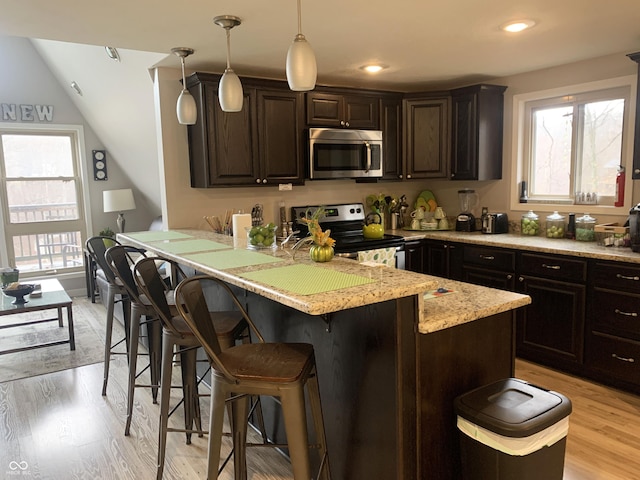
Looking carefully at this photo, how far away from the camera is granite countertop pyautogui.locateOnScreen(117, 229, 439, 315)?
151 cm

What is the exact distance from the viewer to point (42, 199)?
19.8 ft

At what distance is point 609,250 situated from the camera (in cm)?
325

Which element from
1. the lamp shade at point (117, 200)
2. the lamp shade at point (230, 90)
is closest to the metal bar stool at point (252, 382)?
the lamp shade at point (230, 90)

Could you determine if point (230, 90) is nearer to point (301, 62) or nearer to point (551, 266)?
point (301, 62)

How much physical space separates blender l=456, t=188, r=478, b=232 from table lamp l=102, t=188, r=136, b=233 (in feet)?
13.1

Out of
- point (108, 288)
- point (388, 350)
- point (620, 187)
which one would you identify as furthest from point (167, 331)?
point (620, 187)

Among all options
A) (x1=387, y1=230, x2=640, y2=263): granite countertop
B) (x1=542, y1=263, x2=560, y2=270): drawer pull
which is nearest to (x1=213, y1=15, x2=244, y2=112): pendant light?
(x1=387, y1=230, x2=640, y2=263): granite countertop

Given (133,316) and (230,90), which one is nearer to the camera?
(230,90)

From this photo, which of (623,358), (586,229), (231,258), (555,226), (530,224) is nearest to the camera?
(231,258)

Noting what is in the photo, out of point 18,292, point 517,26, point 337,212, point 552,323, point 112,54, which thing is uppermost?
point 112,54

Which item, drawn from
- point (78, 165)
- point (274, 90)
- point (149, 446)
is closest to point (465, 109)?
point (274, 90)

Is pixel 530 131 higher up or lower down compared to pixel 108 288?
higher up

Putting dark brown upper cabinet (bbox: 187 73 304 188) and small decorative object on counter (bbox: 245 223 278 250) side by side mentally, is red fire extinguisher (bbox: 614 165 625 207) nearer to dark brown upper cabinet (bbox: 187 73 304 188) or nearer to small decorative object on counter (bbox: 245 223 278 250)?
dark brown upper cabinet (bbox: 187 73 304 188)

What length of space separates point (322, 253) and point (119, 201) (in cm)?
451
